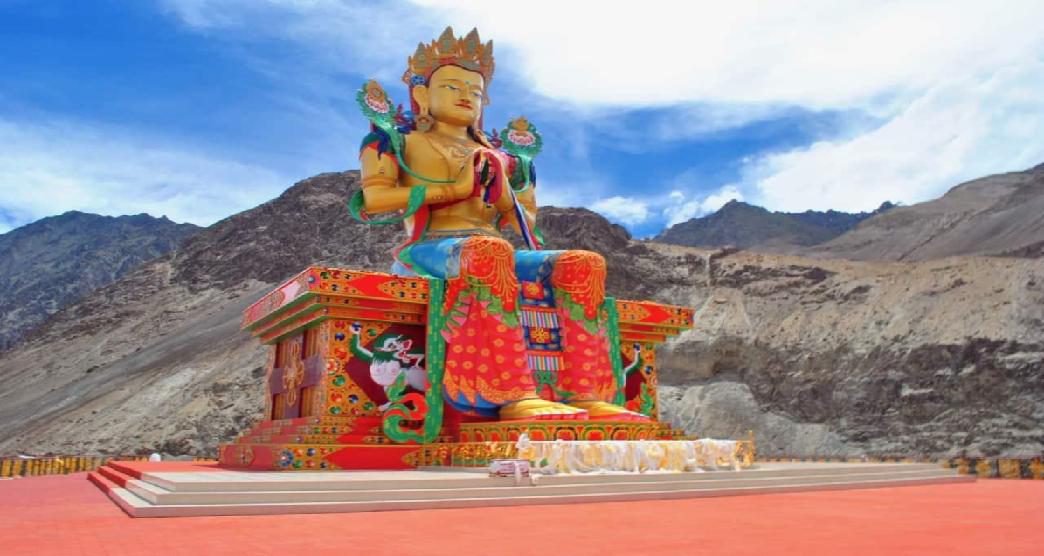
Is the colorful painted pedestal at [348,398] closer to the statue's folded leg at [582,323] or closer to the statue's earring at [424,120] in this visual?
the statue's folded leg at [582,323]

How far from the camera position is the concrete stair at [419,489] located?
5.84m

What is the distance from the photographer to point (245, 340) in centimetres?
3662

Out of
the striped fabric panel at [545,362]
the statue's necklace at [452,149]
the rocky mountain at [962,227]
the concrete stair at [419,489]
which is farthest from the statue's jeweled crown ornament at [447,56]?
the rocky mountain at [962,227]

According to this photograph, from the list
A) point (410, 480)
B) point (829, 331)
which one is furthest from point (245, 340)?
point (410, 480)

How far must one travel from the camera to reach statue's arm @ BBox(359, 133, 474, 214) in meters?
11.7

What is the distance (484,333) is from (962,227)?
5113 cm

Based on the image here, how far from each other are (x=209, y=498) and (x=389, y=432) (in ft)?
13.6

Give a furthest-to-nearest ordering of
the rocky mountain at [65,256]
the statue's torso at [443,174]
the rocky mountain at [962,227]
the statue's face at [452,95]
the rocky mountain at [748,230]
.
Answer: the rocky mountain at [748,230] → the rocky mountain at [65,256] → the rocky mountain at [962,227] → the statue's face at [452,95] → the statue's torso at [443,174]

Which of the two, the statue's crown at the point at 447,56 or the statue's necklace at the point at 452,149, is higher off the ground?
the statue's crown at the point at 447,56

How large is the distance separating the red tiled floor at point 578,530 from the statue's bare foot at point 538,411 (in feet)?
8.46

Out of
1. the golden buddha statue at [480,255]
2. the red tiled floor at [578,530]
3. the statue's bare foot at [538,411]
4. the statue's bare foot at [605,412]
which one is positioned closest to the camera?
the red tiled floor at [578,530]

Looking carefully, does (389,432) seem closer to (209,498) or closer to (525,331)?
(525,331)

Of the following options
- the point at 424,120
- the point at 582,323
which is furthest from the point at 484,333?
the point at 424,120

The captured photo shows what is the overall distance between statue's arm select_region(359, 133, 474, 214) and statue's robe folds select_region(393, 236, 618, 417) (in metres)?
0.64
